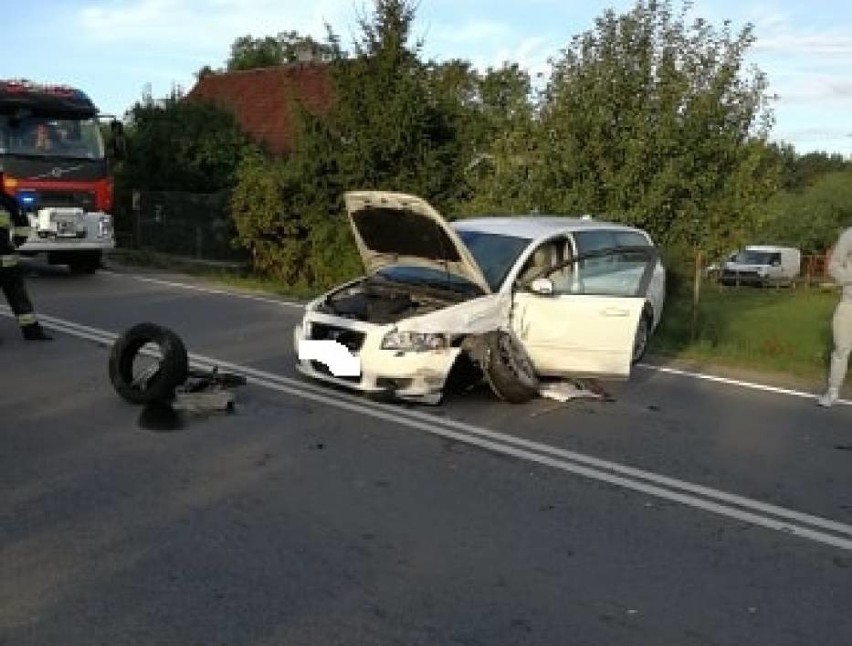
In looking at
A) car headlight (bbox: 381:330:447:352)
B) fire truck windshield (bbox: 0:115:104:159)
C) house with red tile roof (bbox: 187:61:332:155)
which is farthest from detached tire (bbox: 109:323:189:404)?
house with red tile roof (bbox: 187:61:332:155)

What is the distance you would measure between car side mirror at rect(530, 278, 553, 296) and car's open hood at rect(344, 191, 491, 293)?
39cm

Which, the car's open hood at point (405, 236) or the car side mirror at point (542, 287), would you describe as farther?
the car side mirror at point (542, 287)

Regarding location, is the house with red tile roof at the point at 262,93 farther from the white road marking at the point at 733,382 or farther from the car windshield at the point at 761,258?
the white road marking at the point at 733,382

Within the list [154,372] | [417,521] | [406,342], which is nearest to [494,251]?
[406,342]

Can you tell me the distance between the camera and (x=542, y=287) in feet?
27.4

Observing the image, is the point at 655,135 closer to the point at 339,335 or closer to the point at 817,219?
Result: the point at 339,335

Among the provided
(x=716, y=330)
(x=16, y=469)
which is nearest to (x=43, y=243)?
(x=716, y=330)

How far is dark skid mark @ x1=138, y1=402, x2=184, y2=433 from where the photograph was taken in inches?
275

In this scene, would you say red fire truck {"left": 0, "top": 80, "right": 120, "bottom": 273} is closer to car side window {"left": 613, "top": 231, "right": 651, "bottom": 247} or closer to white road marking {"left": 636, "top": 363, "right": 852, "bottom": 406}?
car side window {"left": 613, "top": 231, "right": 651, "bottom": 247}

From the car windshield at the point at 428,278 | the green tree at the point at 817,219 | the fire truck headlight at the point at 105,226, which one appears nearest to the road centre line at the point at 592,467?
the car windshield at the point at 428,278

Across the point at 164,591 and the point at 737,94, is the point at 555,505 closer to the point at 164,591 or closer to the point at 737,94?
the point at 164,591

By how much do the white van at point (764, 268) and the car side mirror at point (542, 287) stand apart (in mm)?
34278

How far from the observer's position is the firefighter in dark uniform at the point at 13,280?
34.5 ft

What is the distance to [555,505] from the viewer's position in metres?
5.60
